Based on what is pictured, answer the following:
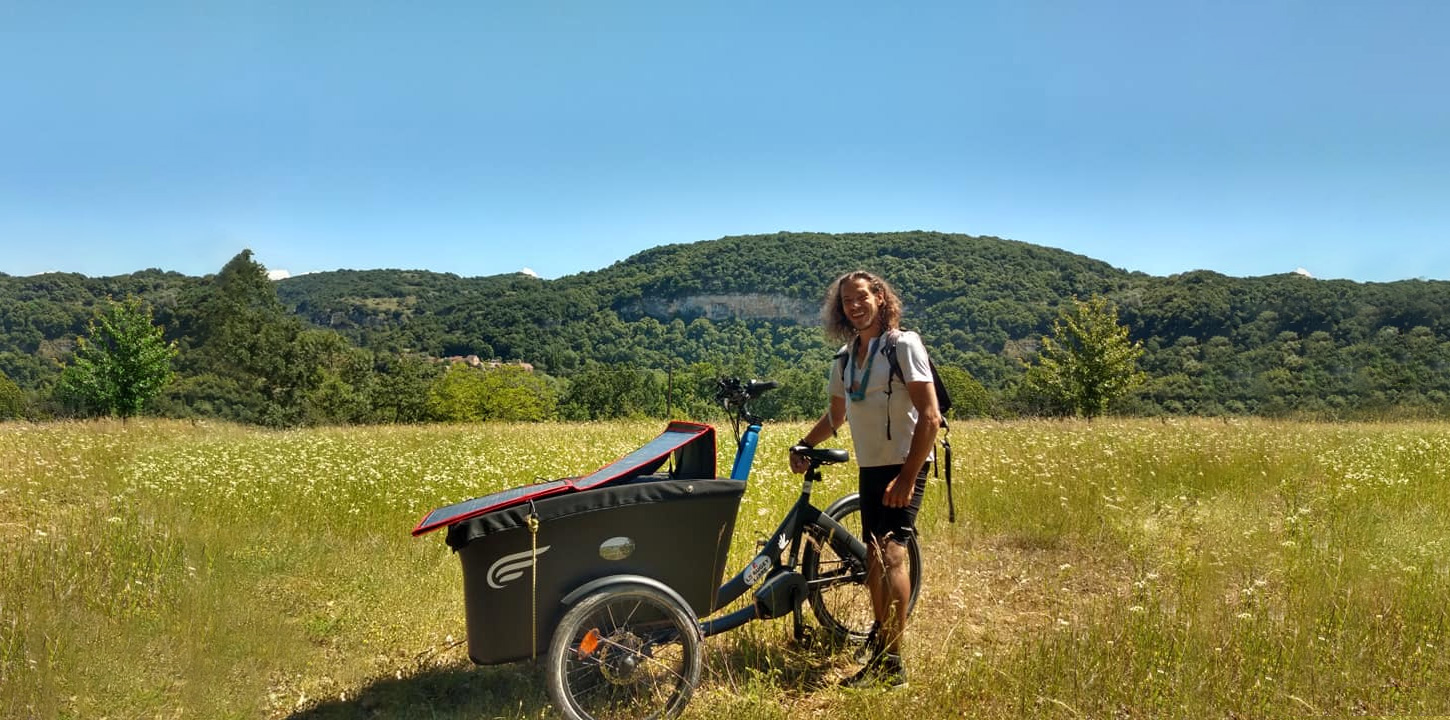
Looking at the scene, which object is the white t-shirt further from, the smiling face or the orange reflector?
the orange reflector

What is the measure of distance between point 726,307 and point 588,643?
131126mm

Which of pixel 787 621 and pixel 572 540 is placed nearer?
pixel 572 540

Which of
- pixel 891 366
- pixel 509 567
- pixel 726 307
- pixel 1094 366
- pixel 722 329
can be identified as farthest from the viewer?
pixel 726 307

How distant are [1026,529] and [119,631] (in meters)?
6.53

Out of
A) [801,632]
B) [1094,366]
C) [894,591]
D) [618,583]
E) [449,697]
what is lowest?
[449,697]

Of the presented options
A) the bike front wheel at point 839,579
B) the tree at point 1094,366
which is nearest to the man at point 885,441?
the bike front wheel at point 839,579

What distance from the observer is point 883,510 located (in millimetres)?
3773

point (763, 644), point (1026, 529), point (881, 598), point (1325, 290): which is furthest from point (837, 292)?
point (1325, 290)

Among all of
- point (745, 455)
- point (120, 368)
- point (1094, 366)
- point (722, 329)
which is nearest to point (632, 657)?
point (745, 455)

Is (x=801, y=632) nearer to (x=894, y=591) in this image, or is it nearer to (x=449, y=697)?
(x=894, y=591)

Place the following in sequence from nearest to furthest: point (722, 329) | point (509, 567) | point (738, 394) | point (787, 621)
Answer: point (509, 567) < point (738, 394) < point (787, 621) < point (722, 329)

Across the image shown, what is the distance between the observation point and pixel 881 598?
3.80m

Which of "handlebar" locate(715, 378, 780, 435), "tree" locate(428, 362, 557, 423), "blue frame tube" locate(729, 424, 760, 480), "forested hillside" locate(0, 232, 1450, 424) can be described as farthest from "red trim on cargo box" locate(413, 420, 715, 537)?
"tree" locate(428, 362, 557, 423)

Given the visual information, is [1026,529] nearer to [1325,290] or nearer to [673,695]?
[673,695]
